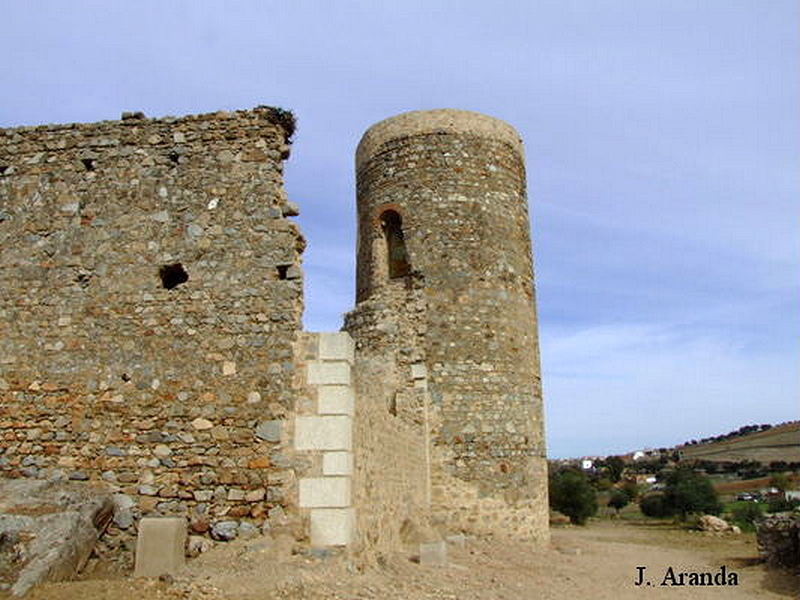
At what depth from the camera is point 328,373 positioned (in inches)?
263

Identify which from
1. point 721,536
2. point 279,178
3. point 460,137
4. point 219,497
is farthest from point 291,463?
point 721,536

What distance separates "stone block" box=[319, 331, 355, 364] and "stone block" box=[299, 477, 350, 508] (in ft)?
3.55

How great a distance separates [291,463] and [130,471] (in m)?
1.48

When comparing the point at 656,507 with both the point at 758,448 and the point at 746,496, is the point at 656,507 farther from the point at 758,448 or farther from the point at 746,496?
the point at 758,448

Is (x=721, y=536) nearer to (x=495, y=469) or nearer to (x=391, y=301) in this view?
(x=495, y=469)

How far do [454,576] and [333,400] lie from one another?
308cm

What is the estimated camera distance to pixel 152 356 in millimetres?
6906

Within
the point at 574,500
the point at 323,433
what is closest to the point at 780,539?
the point at 323,433

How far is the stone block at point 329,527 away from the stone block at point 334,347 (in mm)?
1342

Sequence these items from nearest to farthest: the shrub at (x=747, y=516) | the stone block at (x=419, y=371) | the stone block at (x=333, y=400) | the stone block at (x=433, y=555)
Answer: the stone block at (x=333, y=400)
the stone block at (x=433, y=555)
the stone block at (x=419, y=371)
the shrub at (x=747, y=516)

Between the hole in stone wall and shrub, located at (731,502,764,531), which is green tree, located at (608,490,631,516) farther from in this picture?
the hole in stone wall

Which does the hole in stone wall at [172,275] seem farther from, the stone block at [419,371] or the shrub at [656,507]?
the shrub at [656,507]

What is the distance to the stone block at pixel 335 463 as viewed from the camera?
6434 millimetres

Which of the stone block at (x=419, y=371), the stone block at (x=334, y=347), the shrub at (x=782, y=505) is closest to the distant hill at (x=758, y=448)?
the shrub at (x=782, y=505)
